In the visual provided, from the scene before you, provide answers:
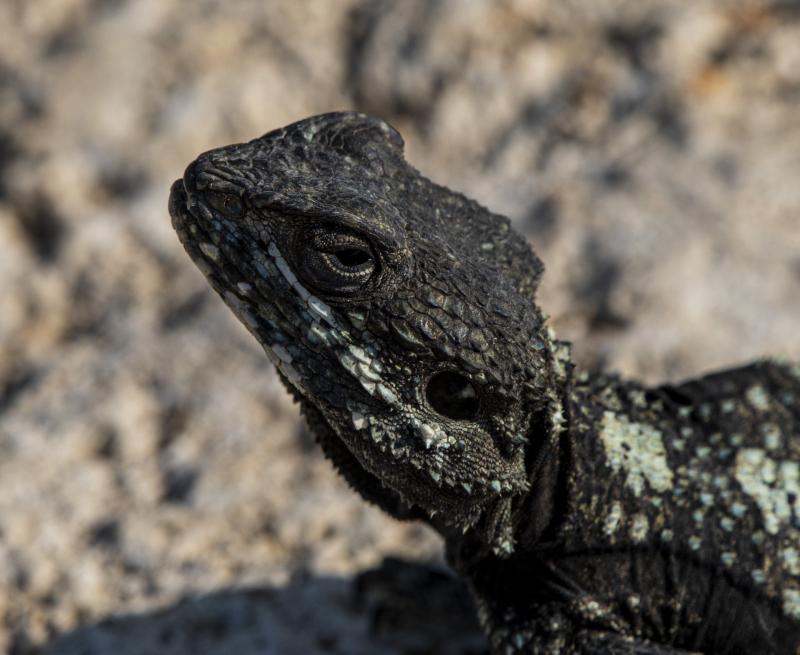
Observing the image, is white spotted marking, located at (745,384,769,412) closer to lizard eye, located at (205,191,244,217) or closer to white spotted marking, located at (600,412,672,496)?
white spotted marking, located at (600,412,672,496)

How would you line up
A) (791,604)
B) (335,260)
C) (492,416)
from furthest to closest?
(791,604)
(492,416)
(335,260)

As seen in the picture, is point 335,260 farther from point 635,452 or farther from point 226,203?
point 635,452

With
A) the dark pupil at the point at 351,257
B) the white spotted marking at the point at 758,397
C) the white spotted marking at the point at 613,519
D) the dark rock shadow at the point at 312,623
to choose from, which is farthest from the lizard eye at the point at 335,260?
the dark rock shadow at the point at 312,623

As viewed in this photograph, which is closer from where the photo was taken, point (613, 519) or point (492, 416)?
point (492, 416)

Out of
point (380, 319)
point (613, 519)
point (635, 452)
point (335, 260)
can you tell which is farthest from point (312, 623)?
point (335, 260)

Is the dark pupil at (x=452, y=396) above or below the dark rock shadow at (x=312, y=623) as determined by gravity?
above

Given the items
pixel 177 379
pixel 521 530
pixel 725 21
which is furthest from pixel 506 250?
pixel 725 21

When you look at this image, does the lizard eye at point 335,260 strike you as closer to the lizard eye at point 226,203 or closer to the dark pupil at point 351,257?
the dark pupil at point 351,257
